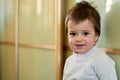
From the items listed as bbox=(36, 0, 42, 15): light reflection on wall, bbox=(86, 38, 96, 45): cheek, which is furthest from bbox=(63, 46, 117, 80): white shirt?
bbox=(36, 0, 42, 15): light reflection on wall

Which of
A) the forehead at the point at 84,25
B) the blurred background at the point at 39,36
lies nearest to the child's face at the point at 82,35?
the forehead at the point at 84,25

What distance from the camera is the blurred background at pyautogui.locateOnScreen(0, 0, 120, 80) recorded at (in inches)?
51.9

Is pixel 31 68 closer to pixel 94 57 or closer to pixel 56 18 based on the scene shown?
pixel 56 18

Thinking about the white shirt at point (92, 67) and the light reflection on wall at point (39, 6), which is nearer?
the white shirt at point (92, 67)

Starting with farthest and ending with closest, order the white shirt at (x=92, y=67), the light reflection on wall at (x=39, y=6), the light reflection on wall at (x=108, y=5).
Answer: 1. the light reflection on wall at (x=39, y=6)
2. the light reflection on wall at (x=108, y=5)
3. the white shirt at (x=92, y=67)

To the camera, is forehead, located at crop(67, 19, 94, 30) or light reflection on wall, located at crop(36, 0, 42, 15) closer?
forehead, located at crop(67, 19, 94, 30)

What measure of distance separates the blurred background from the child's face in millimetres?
138

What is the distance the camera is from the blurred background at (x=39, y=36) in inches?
51.9

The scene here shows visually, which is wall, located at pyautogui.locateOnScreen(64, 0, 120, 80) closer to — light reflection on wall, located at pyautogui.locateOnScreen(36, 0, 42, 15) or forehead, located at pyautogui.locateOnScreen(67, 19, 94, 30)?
forehead, located at pyautogui.locateOnScreen(67, 19, 94, 30)

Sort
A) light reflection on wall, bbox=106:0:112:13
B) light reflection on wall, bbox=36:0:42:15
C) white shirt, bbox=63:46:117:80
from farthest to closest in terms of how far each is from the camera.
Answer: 1. light reflection on wall, bbox=36:0:42:15
2. light reflection on wall, bbox=106:0:112:13
3. white shirt, bbox=63:46:117:80

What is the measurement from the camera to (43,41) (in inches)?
72.5

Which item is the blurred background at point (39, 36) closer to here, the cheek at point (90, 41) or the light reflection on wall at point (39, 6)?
the light reflection on wall at point (39, 6)

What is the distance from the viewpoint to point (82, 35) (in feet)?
4.03

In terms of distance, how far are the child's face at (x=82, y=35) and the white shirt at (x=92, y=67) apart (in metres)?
0.04
